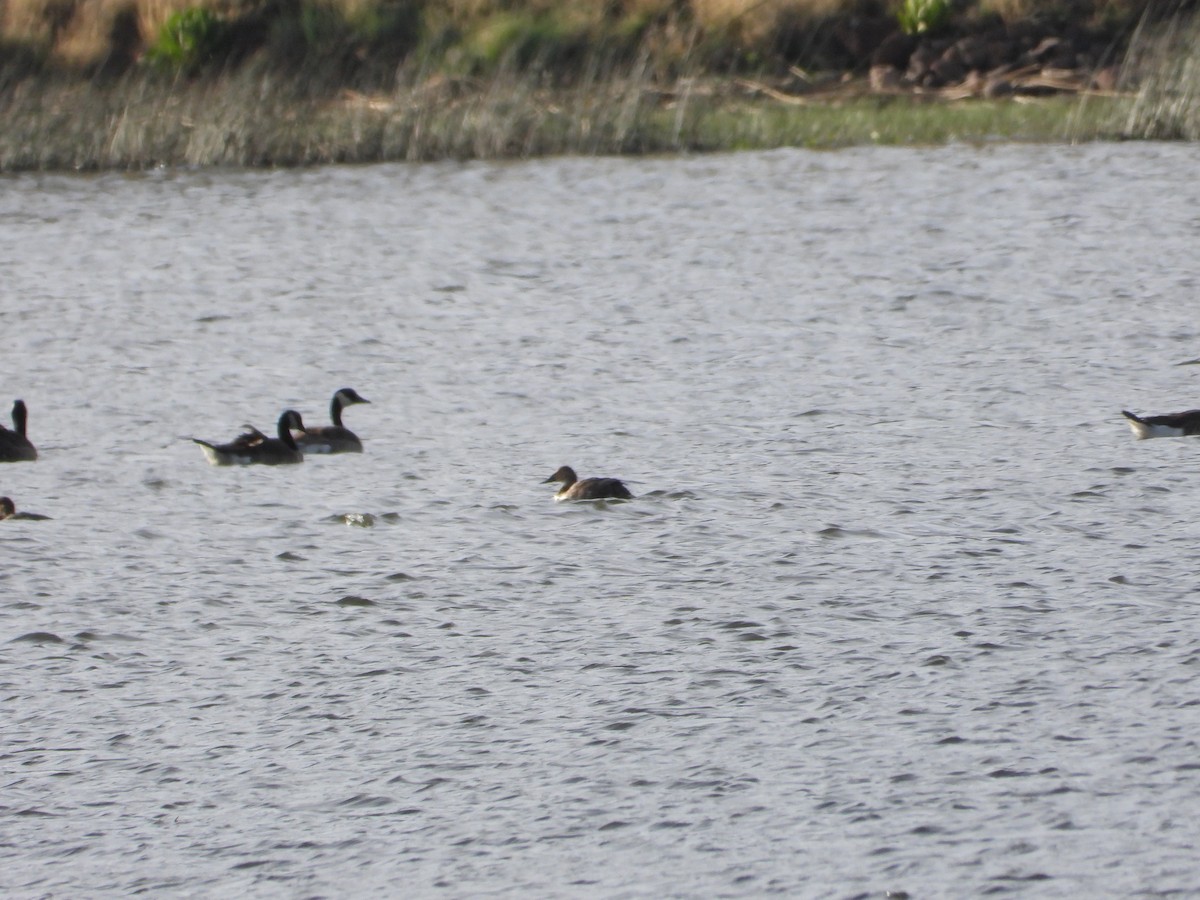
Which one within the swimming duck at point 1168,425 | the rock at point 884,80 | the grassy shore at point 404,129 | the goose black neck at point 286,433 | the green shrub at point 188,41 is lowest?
the green shrub at point 188,41

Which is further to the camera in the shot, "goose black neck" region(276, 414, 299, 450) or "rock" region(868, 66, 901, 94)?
"rock" region(868, 66, 901, 94)

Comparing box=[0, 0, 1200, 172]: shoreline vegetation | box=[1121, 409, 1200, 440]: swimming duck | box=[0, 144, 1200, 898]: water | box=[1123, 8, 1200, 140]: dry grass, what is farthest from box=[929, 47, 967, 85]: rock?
box=[1121, 409, 1200, 440]: swimming duck

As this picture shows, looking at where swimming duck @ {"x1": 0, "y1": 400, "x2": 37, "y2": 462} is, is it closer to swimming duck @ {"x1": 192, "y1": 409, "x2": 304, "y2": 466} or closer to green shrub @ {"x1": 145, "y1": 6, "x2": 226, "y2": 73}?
swimming duck @ {"x1": 192, "y1": 409, "x2": 304, "y2": 466}

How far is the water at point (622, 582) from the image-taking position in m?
5.73

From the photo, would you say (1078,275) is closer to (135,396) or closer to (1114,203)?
(1114,203)

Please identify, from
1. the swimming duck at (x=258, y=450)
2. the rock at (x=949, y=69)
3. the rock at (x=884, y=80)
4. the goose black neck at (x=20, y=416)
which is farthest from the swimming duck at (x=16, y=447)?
the rock at (x=949, y=69)

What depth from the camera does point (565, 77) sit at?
88.7 feet

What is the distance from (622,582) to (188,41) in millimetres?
28632

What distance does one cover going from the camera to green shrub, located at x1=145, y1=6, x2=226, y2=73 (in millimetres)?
35000

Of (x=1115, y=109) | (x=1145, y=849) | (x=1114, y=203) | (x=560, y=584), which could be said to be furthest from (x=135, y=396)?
(x=1115, y=109)

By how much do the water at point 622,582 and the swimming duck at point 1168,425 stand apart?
0.28 feet

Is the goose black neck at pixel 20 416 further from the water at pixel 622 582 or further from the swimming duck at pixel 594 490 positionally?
the swimming duck at pixel 594 490

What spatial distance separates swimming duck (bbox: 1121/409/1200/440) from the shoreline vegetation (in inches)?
493

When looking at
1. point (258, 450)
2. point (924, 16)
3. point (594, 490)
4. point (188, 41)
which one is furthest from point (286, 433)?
point (188, 41)
